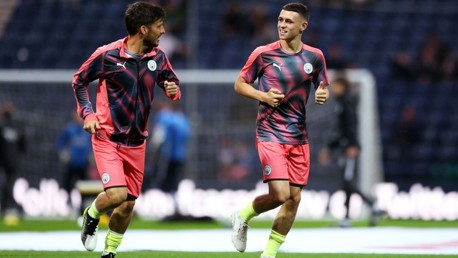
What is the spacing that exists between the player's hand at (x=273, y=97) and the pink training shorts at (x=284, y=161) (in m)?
0.37

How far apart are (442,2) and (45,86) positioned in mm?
9679

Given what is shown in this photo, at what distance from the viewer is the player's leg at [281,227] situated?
854cm

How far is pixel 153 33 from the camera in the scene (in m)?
8.40

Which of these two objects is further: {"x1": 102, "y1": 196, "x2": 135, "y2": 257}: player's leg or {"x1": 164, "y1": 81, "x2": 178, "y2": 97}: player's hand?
{"x1": 164, "y1": 81, "x2": 178, "y2": 97}: player's hand

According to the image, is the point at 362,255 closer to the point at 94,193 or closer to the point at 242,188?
the point at 94,193

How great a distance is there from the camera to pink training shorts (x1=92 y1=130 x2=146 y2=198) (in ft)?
26.7

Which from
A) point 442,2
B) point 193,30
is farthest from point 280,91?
point 442,2

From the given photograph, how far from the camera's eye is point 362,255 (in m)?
9.65

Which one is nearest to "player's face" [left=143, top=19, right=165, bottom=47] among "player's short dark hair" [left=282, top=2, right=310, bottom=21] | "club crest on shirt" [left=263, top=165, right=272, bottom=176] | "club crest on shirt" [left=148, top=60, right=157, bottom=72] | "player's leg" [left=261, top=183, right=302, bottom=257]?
"club crest on shirt" [left=148, top=60, right=157, bottom=72]

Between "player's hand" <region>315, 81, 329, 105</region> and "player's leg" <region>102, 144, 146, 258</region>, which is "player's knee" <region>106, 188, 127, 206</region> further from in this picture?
"player's hand" <region>315, 81, 329, 105</region>

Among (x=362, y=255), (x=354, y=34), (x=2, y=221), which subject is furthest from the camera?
(x=354, y=34)

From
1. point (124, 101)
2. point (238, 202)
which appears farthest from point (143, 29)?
point (238, 202)

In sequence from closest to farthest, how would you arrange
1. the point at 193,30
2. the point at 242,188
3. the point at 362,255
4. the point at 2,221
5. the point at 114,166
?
the point at 114,166
the point at 362,255
the point at 2,221
the point at 242,188
the point at 193,30

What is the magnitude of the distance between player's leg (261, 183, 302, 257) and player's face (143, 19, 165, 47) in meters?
1.70
